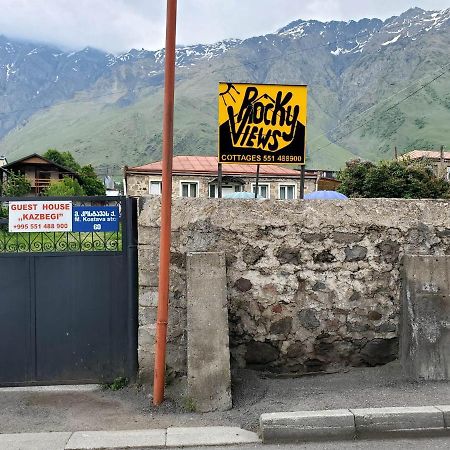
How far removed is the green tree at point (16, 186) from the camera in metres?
49.1

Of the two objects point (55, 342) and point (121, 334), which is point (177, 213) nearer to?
point (121, 334)

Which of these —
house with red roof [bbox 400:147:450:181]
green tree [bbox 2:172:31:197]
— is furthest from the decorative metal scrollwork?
green tree [bbox 2:172:31:197]

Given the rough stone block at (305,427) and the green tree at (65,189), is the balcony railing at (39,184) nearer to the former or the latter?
the green tree at (65,189)

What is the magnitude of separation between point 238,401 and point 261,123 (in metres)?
3.54

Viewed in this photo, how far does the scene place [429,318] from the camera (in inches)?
223

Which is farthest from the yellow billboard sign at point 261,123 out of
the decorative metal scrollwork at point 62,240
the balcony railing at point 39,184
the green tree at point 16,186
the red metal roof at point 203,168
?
the balcony railing at point 39,184

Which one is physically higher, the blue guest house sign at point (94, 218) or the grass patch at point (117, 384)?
the blue guest house sign at point (94, 218)

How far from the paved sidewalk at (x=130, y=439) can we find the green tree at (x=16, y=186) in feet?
157

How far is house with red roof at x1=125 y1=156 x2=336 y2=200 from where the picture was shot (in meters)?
38.9

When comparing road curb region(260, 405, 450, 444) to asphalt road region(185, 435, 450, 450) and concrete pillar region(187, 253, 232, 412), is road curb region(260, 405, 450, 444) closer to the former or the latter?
asphalt road region(185, 435, 450, 450)

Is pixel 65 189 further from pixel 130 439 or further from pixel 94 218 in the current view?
pixel 130 439

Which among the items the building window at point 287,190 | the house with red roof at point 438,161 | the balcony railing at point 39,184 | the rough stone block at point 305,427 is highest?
the house with red roof at point 438,161

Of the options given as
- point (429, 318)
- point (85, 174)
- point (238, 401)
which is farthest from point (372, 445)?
point (85, 174)

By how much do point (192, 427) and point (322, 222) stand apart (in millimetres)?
2729
